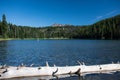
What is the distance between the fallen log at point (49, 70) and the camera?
2336 centimetres

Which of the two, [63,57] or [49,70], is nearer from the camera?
[49,70]

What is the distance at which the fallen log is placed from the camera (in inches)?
920

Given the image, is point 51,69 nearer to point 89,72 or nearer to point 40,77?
point 40,77

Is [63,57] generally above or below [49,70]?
below

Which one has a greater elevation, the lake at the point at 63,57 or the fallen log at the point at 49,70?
the fallen log at the point at 49,70

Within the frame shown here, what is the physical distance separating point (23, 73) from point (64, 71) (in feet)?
14.8

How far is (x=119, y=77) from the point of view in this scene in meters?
26.3

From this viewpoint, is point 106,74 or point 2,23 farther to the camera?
point 2,23

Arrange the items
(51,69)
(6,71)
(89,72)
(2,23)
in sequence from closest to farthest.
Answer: (6,71), (51,69), (89,72), (2,23)

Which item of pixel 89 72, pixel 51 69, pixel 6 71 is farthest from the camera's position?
pixel 89 72

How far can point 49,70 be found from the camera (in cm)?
2500

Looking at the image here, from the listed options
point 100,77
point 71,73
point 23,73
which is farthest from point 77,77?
point 23,73

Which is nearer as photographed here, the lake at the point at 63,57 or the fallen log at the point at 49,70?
the fallen log at the point at 49,70

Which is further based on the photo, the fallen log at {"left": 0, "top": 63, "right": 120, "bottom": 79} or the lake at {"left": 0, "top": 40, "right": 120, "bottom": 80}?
the lake at {"left": 0, "top": 40, "right": 120, "bottom": 80}
